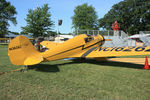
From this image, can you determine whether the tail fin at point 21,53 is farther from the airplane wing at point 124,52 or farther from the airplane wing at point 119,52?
the airplane wing at point 124,52

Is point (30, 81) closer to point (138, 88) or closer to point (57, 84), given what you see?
point (57, 84)

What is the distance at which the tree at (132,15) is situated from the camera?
47203 mm

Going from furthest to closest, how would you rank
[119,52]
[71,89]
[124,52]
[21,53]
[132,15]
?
[132,15] → [119,52] → [124,52] → [21,53] → [71,89]

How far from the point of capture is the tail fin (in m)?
5.27

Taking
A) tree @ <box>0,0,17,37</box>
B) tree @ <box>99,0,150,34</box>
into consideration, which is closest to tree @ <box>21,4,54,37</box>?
tree @ <box>0,0,17,37</box>

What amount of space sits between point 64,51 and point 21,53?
258 centimetres

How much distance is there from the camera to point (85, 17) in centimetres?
5288

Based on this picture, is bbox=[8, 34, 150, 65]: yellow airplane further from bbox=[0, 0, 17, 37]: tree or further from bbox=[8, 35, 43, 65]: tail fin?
bbox=[0, 0, 17, 37]: tree

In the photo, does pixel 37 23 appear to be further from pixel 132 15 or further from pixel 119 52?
pixel 132 15

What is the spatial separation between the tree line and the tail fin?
24.9 meters

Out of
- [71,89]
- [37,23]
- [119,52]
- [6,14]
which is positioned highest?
[6,14]

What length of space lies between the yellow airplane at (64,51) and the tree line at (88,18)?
2360cm

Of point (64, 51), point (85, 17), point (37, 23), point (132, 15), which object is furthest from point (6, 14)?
point (132, 15)

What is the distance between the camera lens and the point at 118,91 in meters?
3.64
